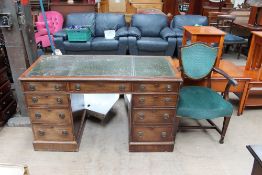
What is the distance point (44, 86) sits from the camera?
6.28 ft

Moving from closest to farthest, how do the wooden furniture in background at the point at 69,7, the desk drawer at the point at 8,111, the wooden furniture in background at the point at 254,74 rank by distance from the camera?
the desk drawer at the point at 8,111 < the wooden furniture in background at the point at 254,74 < the wooden furniture in background at the point at 69,7

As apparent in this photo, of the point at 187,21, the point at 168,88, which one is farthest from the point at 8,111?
the point at 187,21

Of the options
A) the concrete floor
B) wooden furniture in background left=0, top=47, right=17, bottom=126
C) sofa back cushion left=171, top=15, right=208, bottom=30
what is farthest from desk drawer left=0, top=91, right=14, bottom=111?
sofa back cushion left=171, top=15, right=208, bottom=30

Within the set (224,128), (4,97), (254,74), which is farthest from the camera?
(254,74)

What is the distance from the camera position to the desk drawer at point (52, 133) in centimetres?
209

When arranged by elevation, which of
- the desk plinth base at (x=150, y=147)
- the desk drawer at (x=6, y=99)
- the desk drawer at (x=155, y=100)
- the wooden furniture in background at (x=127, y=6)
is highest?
the wooden furniture in background at (x=127, y=6)

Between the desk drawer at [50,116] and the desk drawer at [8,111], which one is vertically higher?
the desk drawer at [50,116]

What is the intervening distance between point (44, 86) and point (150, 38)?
2848 mm

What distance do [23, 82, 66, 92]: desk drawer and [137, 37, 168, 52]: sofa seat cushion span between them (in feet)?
8.25

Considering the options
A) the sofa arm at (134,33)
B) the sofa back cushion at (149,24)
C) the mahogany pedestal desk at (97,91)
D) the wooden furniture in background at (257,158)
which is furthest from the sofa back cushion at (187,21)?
the wooden furniture in background at (257,158)

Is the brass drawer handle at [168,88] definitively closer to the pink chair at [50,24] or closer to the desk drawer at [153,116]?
the desk drawer at [153,116]

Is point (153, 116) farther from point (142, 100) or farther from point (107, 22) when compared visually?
point (107, 22)

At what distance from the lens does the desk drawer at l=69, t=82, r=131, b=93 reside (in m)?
1.91

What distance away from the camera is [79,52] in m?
4.29
